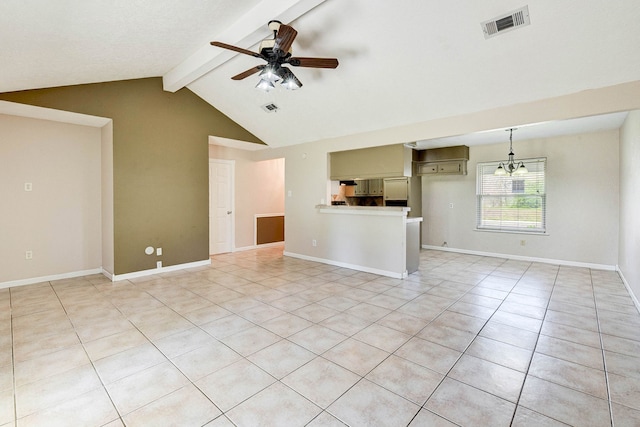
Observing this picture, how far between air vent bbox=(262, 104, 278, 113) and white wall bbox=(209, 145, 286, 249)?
2044 millimetres


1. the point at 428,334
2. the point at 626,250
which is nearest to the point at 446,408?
the point at 428,334

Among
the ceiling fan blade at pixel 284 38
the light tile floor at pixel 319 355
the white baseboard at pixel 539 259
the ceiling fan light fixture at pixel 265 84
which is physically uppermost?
the ceiling fan blade at pixel 284 38

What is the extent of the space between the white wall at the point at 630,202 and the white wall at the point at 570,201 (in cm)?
35

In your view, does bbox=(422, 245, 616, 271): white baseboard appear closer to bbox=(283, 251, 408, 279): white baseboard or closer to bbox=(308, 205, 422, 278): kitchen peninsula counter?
bbox=(308, 205, 422, 278): kitchen peninsula counter

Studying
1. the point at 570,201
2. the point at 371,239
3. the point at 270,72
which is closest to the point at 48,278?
the point at 270,72

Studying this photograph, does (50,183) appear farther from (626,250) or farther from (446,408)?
(626,250)

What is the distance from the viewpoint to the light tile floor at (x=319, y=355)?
70.0 inches

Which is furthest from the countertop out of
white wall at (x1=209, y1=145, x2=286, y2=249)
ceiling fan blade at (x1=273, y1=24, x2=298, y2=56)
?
ceiling fan blade at (x1=273, y1=24, x2=298, y2=56)

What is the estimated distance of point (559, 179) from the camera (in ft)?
19.0

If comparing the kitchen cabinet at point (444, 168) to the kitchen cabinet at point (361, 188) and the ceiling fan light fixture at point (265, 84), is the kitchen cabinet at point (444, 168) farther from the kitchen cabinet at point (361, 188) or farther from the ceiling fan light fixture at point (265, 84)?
the ceiling fan light fixture at point (265, 84)

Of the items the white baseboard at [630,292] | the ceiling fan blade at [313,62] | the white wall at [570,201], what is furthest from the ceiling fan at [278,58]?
the white wall at [570,201]

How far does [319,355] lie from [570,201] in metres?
6.01

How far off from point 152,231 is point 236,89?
279cm

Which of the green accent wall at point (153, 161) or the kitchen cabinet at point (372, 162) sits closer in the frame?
the green accent wall at point (153, 161)
